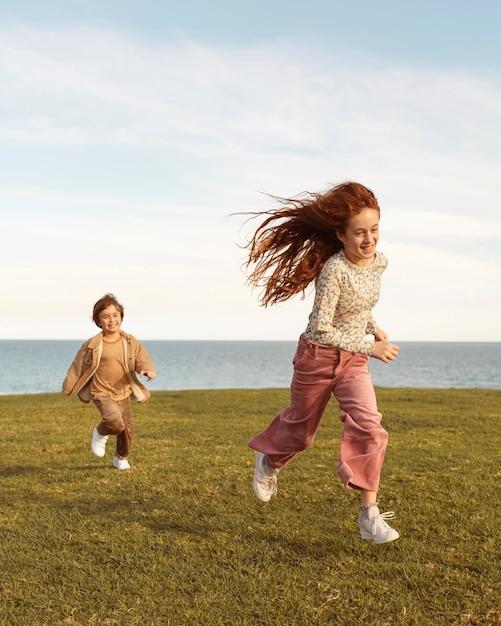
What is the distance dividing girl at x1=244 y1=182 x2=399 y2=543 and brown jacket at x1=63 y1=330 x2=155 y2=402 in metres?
3.10

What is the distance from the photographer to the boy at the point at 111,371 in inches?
354

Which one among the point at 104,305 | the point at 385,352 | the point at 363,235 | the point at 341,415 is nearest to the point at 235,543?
the point at 341,415

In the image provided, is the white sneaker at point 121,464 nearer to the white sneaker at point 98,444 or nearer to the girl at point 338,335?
the white sneaker at point 98,444

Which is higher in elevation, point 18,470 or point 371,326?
point 371,326

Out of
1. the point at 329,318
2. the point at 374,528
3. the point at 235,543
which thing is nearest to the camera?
the point at 374,528

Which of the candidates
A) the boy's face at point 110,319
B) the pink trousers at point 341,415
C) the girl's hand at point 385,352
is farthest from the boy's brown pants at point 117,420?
the girl's hand at point 385,352

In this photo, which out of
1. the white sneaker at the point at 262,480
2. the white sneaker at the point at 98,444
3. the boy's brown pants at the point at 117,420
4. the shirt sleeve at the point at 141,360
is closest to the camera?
the white sneaker at the point at 262,480

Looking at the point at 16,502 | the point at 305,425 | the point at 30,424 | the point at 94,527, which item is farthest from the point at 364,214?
the point at 30,424

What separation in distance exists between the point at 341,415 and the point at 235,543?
137cm

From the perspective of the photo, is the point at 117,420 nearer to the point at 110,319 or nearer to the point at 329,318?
the point at 110,319

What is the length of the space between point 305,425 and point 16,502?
3.51 metres

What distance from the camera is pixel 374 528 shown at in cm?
547

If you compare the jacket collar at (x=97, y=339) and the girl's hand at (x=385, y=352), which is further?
the jacket collar at (x=97, y=339)

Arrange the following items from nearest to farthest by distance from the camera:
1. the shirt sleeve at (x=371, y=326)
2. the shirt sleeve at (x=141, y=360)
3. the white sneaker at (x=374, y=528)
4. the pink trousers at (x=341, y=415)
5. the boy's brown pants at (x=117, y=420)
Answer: the white sneaker at (x=374, y=528)
the pink trousers at (x=341, y=415)
the shirt sleeve at (x=371, y=326)
the boy's brown pants at (x=117, y=420)
the shirt sleeve at (x=141, y=360)
